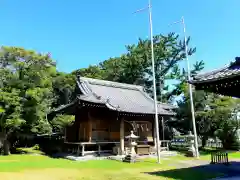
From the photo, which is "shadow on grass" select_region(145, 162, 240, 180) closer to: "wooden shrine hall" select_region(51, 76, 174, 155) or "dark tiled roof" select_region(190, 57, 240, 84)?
"dark tiled roof" select_region(190, 57, 240, 84)

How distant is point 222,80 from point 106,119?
40.1 feet

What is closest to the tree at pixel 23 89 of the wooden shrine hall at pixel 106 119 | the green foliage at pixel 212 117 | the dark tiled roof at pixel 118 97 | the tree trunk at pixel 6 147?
the tree trunk at pixel 6 147

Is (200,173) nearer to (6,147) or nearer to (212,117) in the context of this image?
(6,147)

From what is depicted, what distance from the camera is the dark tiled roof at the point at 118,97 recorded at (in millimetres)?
16984

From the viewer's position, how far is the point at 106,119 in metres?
18.6

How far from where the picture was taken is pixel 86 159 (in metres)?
15.8

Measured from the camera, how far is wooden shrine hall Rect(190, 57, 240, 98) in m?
7.15

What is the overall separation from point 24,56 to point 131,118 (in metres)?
9.43

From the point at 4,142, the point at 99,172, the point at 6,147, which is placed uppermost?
the point at 4,142

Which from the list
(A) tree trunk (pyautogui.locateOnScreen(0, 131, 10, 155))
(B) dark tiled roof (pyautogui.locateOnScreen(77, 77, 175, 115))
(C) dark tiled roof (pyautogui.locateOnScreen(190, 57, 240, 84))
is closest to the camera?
(C) dark tiled roof (pyautogui.locateOnScreen(190, 57, 240, 84))

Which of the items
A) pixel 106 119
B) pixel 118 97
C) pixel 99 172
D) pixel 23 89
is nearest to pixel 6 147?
pixel 23 89

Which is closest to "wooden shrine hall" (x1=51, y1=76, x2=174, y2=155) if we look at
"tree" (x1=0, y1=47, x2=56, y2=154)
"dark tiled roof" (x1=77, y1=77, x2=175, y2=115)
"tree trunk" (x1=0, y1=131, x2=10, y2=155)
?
"dark tiled roof" (x1=77, y1=77, x2=175, y2=115)

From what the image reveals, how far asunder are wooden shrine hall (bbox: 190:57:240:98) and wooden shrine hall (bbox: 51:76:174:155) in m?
8.75

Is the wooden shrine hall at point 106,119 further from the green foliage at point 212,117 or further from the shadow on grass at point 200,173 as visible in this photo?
the shadow on grass at point 200,173
